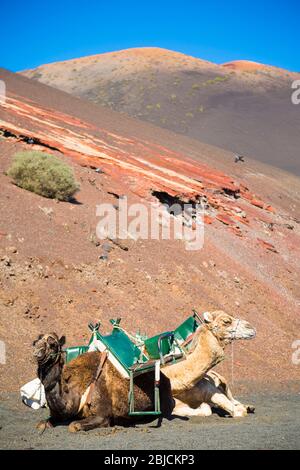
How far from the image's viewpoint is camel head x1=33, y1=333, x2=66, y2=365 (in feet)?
21.1

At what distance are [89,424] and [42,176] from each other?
1244cm

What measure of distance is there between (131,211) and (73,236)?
174 inches

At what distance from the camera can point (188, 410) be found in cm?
862

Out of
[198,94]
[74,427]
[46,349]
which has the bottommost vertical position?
[74,427]

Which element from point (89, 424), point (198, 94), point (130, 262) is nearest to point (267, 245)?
point (130, 262)

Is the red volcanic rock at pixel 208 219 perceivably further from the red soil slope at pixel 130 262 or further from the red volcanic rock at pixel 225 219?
the red volcanic rock at pixel 225 219

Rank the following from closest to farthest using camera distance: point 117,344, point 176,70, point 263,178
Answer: point 117,344, point 263,178, point 176,70

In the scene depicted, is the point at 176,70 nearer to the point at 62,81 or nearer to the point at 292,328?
the point at 62,81

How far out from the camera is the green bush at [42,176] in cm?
1838

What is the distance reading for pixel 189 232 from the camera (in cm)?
2172

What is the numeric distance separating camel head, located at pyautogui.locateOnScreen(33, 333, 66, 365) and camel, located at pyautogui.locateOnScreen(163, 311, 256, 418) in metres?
2.20

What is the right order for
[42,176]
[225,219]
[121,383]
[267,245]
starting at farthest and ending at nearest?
[225,219]
[267,245]
[42,176]
[121,383]

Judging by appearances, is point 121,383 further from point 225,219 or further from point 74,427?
point 225,219
